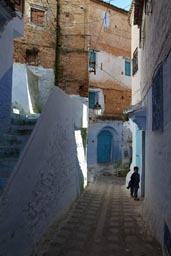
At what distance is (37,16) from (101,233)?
46.2 feet

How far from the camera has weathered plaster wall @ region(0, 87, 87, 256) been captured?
15.0 feet

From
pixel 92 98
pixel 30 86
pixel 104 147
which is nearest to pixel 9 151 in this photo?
pixel 30 86

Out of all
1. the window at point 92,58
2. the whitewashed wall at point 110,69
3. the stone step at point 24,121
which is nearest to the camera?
the stone step at point 24,121

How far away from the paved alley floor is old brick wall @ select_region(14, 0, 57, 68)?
9623 millimetres

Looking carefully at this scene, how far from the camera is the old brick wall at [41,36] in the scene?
17406mm

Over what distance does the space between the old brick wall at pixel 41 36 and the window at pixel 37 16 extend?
0.20 feet

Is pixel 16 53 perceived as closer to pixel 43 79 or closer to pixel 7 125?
pixel 43 79

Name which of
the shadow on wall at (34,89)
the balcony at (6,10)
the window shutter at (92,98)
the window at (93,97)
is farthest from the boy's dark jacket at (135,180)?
the window at (93,97)

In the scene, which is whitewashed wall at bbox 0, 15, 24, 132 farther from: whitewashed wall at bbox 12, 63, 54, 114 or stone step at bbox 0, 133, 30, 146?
whitewashed wall at bbox 12, 63, 54, 114

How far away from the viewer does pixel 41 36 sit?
1784 centimetres

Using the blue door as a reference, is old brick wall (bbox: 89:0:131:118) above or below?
above

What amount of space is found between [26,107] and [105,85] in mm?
12142

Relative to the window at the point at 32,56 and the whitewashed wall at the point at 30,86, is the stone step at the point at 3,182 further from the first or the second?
the window at the point at 32,56

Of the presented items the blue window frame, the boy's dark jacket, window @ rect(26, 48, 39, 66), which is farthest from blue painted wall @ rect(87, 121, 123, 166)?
the boy's dark jacket
